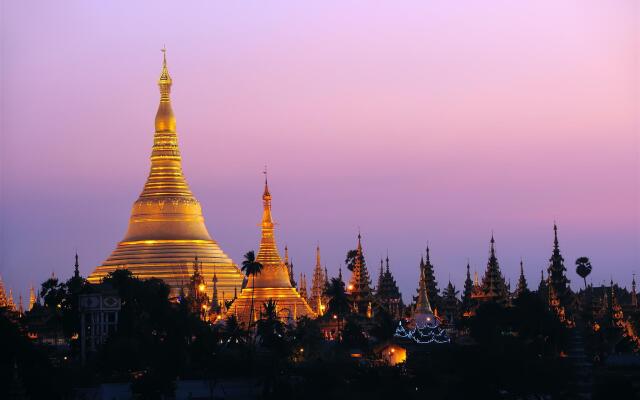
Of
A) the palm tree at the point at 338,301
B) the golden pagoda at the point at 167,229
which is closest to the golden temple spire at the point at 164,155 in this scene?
the golden pagoda at the point at 167,229

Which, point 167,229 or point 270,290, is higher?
point 167,229

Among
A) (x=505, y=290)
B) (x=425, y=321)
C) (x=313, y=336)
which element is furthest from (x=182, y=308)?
(x=505, y=290)

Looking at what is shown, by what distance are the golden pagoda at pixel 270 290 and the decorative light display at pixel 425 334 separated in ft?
44.7

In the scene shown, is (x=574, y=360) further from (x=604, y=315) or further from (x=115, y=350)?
(x=604, y=315)

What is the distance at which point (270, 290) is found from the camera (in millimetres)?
140125

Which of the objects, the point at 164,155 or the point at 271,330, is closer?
Answer: the point at 271,330

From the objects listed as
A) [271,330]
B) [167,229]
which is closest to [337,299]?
[271,330]

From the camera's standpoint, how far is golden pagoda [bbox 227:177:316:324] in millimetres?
139125

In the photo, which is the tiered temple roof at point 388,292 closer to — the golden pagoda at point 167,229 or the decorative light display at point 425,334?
the golden pagoda at point 167,229

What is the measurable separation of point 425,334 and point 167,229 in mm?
34473

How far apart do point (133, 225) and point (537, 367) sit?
5112cm

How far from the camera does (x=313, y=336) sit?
12400 cm

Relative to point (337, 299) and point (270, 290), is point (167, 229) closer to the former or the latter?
point (270, 290)

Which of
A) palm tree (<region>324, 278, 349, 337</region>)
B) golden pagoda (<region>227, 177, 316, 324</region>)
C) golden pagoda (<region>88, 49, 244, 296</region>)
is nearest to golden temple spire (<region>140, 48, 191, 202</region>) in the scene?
golden pagoda (<region>88, 49, 244, 296</region>)
